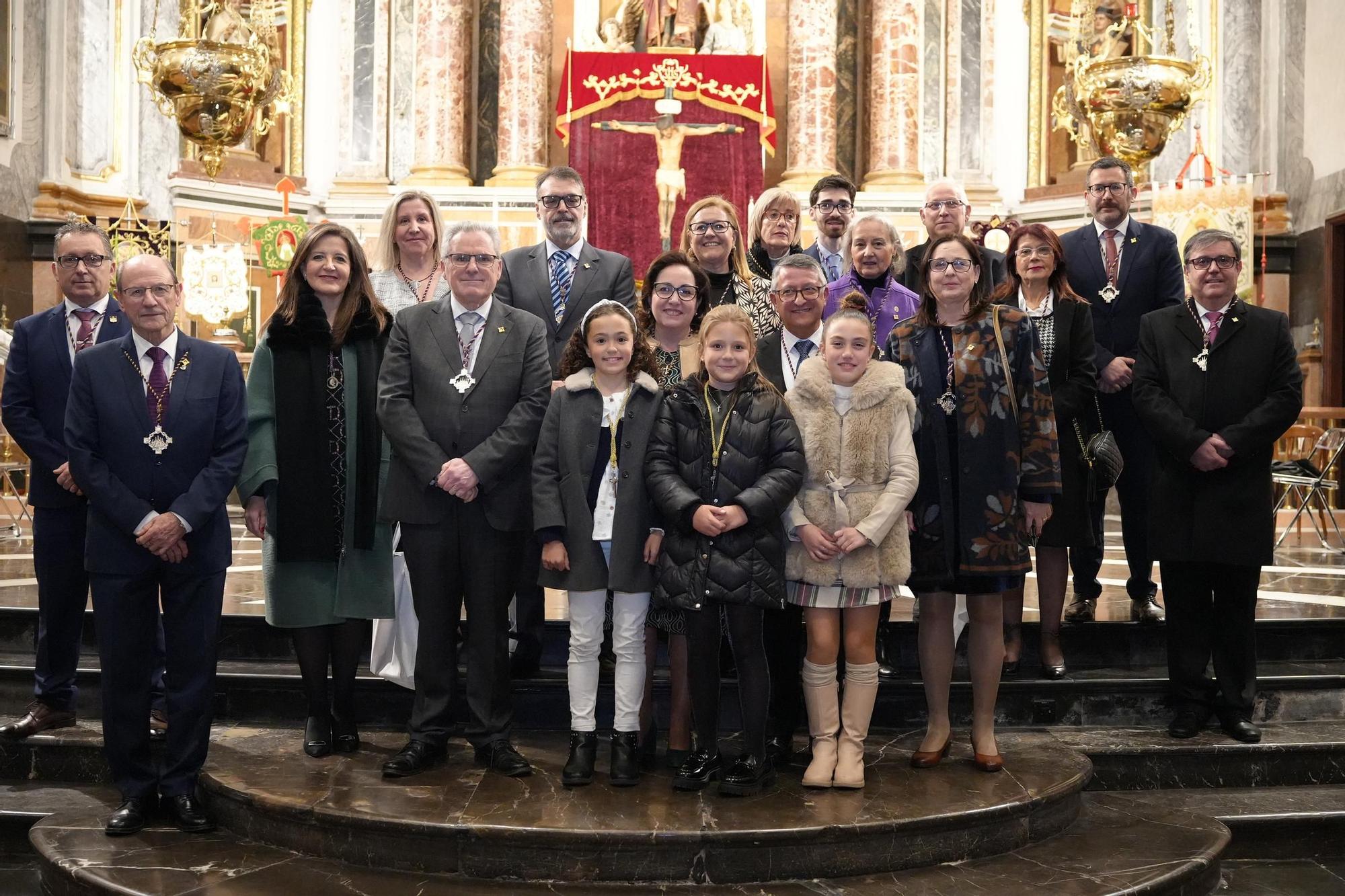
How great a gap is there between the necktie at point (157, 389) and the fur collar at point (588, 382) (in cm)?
119

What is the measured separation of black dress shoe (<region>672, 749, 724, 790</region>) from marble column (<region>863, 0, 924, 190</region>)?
1091 centimetres

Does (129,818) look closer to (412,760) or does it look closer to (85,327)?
(412,760)

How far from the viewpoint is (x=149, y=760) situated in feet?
13.2

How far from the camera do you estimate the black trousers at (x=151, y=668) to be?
12.9 feet

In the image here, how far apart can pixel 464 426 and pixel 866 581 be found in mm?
1322

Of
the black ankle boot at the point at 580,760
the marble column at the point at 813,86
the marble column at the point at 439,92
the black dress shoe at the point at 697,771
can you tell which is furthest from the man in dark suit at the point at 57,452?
the marble column at the point at 813,86

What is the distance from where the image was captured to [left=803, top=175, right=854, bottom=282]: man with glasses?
4859mm

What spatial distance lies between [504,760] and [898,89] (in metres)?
11.4

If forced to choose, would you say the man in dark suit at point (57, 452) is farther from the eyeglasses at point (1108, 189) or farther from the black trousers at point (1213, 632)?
the eyeglasses at point (1108, 189)

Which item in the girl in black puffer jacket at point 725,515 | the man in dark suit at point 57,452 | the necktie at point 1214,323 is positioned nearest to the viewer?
the girl in black puffer jacket at point 725,515

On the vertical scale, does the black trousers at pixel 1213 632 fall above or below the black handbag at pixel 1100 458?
below

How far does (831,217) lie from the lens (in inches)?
192

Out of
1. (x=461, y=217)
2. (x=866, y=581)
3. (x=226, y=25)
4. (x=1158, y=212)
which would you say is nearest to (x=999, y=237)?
(x=1158, y=212)

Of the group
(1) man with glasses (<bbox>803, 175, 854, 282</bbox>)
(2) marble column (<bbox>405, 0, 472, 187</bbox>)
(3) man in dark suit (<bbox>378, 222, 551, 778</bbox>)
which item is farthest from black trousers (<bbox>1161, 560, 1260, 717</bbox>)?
(2) marble column (<bbox>405, 0, 472, 187</bbox>)
